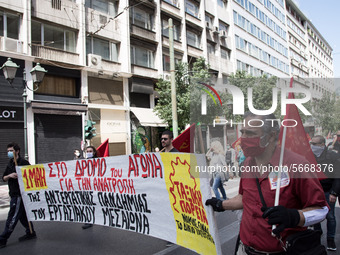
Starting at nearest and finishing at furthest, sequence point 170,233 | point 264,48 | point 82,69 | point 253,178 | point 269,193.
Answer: point 269,193, point 253,178, point 170,233, point 82,69, point 264,48

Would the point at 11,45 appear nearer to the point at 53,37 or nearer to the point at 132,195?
the point at 53,37

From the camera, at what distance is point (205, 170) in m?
2.84

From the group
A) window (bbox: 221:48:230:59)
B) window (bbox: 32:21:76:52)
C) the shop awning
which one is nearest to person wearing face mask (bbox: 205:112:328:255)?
window (bbox: 32:21:76:52)

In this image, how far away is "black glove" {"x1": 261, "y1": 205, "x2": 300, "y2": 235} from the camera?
5.82 feet

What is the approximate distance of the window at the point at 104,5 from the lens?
18.1 meters

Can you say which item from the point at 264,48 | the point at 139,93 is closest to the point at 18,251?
the point at 139,93

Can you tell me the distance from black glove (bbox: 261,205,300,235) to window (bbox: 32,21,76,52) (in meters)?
16.2

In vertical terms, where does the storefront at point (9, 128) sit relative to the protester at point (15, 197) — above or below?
above

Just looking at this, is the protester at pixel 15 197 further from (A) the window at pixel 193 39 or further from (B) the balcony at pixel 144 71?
(A) the window at pixel 193 39

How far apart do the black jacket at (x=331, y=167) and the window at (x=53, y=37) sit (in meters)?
15.2

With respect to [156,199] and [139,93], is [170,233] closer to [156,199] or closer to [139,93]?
[156,199]

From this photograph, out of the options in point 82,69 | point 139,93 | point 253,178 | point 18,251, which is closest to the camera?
point 253,178

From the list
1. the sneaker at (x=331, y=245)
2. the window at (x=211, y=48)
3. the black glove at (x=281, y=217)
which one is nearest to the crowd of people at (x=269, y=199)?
the black glove at (x=281, y=217)

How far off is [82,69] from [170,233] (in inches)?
608
